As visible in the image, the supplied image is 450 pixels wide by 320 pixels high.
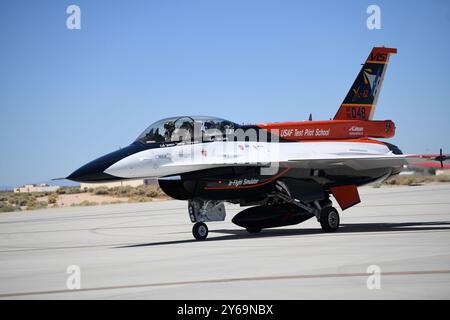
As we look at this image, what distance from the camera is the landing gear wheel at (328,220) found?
19.5 meters

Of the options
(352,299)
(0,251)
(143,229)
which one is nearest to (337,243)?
(352,299)

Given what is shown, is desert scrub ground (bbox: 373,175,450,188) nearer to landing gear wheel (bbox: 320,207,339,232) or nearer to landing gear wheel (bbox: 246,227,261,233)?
landing gear wheel (bbox: 246,227,261,233)

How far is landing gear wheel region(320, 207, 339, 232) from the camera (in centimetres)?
1947

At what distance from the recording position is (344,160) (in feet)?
62.1

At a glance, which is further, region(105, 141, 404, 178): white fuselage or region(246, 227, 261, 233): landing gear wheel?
region(246, 227, 261, 233): landing gear wheel

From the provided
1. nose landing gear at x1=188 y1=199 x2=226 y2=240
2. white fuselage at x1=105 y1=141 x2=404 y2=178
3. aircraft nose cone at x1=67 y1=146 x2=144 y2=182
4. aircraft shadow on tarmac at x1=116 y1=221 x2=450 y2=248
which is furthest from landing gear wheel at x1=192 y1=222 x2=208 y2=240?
aircraft nose cone at x1=67 y1=146 x2=144 y2=182

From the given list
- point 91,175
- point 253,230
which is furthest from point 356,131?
point 91,175

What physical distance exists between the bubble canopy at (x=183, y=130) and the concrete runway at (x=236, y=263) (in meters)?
2.66

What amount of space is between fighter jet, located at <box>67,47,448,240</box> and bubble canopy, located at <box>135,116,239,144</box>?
26 millimetres

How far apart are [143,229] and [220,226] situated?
2673 mm

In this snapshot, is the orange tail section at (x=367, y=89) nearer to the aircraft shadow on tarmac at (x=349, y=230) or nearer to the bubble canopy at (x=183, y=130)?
the aircraft shadow on tarmac at (x=349, y=230)
